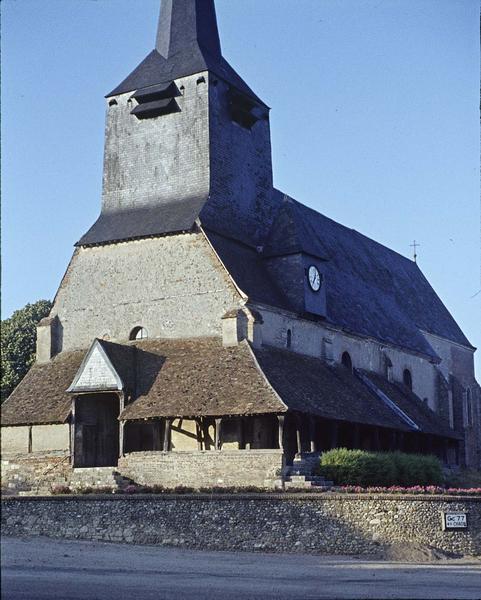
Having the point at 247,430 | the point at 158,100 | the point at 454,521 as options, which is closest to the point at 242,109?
the point at 158,100

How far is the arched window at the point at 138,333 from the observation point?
40062 mm

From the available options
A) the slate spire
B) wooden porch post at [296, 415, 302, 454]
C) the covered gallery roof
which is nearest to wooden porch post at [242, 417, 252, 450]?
the covered gallery roof

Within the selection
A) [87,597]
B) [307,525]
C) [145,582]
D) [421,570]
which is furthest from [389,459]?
[87,597]

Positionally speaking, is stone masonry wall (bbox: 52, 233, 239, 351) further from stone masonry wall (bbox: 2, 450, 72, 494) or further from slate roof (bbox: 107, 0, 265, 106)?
slate roof (bbox: 107, 0, 265, 106)

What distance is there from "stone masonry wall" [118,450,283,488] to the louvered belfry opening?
15610 millimetres

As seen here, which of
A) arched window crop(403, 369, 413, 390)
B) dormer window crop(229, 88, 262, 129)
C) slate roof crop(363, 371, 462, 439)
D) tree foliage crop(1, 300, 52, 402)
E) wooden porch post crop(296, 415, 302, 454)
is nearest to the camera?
wooden porch post crop(296, 415, 302, 454)

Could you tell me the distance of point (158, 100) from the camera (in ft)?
140

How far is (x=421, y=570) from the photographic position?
77.7 ft

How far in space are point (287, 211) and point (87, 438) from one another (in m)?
14.2

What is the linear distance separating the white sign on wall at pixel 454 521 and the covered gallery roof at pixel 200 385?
789cm

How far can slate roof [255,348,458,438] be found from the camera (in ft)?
119

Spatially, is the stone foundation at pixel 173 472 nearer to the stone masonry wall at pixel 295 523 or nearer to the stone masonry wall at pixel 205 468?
the stone masonry wall at pixel 205 468

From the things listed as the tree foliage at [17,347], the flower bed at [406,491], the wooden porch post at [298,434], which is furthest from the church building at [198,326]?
the tree foliage at [17,347]

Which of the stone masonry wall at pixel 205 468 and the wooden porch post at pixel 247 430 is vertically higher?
the wooden porch post at pixel 247 430
